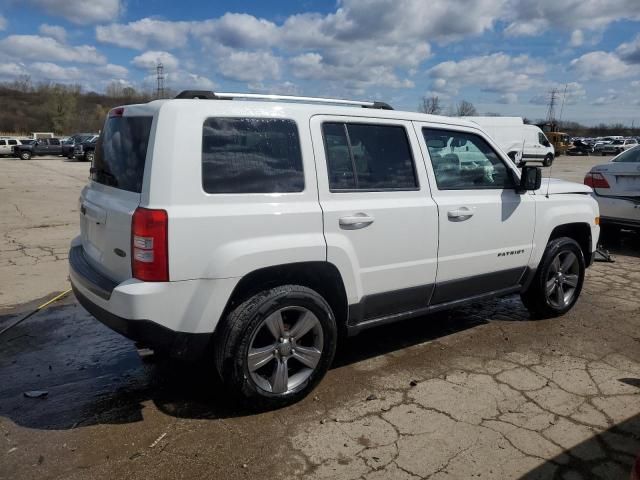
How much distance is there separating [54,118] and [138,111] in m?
108

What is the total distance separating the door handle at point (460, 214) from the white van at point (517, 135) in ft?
84.1

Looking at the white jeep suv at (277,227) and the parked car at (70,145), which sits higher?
the parked car at (70,145)

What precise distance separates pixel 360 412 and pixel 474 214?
1.78 metres

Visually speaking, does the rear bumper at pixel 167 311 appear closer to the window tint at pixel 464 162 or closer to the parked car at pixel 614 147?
the window tint at pixel 464 162

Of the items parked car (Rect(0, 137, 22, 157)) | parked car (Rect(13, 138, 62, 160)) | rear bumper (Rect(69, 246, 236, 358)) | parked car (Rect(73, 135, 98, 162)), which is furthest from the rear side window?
parked car (Rect(0, 137, 22, 157))

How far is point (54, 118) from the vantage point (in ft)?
320

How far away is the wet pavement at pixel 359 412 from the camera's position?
280 centimetres

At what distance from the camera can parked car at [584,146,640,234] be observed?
7.70 m

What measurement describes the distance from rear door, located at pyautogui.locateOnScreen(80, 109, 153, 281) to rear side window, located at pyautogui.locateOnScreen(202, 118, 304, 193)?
370 mm

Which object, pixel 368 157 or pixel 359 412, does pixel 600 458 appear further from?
pixel 368 157

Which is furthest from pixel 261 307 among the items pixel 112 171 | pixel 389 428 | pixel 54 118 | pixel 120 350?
pixel 54 118

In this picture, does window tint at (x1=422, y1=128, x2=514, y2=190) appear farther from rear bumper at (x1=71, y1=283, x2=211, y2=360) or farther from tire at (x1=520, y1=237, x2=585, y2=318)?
rear bumper at (x1=71, y1=283, x2=211, y2=360)

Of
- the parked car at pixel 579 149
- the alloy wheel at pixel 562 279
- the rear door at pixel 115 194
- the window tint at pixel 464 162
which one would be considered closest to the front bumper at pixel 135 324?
the rear door at pixel 115 194

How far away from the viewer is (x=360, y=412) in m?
3.35
